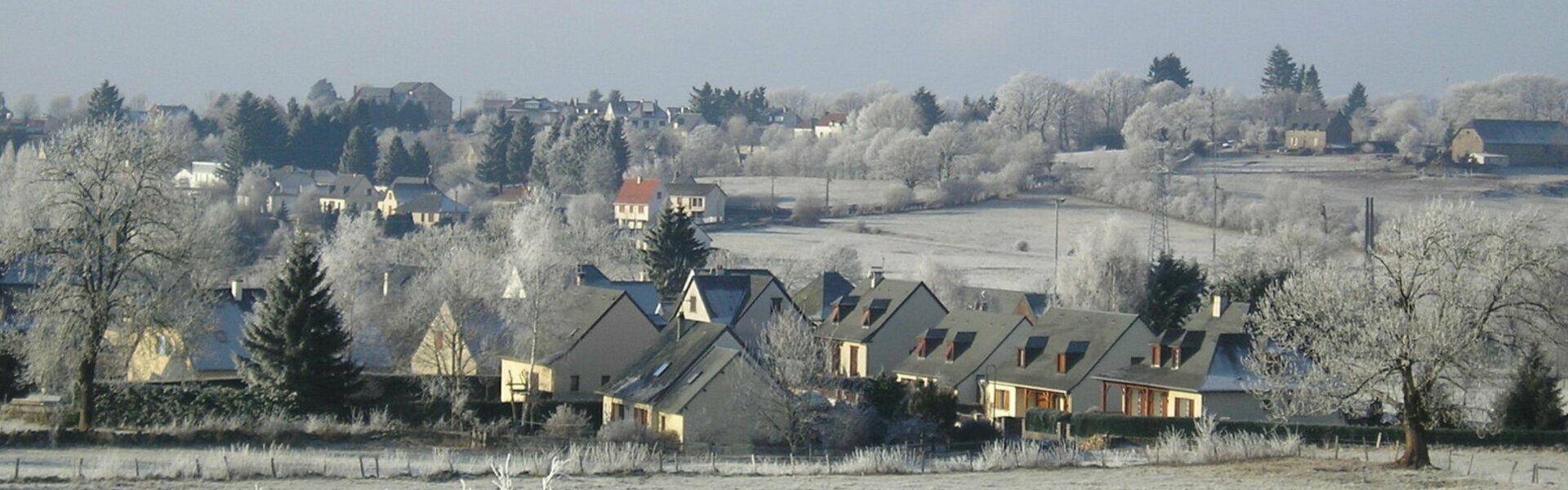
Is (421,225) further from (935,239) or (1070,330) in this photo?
(1070,330)

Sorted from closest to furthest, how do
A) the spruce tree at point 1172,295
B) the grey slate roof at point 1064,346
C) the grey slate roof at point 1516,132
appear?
the grey slate roof at point 1064,346
the spruce tree at point 1172,295
the grey slate roof at point 1516,132

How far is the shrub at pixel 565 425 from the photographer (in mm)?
39763

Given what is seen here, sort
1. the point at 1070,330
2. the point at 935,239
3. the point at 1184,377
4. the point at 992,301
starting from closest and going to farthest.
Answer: the point at 1184,377
the point at 1070,330
the point at 992,301
the point at 935,239

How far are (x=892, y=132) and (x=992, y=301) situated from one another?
85347 millimetres

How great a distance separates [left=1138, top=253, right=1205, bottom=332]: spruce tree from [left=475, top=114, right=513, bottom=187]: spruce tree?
8147 cm

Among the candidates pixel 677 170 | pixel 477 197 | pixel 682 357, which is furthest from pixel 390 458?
pixel 677 170

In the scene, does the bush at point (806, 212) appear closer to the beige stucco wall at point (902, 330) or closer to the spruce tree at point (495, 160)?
the spruce tree at point (495, 160)

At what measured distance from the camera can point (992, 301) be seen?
214ft

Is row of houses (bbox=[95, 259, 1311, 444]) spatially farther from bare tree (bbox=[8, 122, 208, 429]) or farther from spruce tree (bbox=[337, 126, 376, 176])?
spruce tree (bbox=[337, 126, 376, 176])

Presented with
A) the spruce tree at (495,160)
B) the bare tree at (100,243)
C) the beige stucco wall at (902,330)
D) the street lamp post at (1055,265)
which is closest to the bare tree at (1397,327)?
the beige stucco wall at (902,330)

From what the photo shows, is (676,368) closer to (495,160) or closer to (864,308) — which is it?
(864,308)

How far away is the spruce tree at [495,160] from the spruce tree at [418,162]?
4054 mm

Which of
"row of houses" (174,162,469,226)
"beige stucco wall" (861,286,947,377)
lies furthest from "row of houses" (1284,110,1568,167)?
"beige stucco wall" (861,286,947,377)

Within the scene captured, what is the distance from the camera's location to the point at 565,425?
40.2 metres
